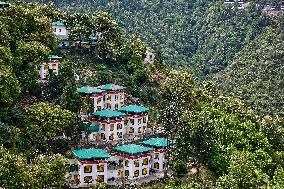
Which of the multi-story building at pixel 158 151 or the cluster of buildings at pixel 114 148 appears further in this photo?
the multi-story building at pixel 158 151

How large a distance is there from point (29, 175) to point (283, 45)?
59.3 m

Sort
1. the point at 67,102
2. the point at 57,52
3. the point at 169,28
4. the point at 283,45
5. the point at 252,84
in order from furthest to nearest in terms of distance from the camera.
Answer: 1. the point at 169,28
2. the point at 283,45
3. the point at 252,84
4. the point at 57,52
5. the point at 67,102

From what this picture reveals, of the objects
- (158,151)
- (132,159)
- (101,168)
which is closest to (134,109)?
(158,151)

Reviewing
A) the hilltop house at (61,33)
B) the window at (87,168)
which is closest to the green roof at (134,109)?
the window at (87,168)

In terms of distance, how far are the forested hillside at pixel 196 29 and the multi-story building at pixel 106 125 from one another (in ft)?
121

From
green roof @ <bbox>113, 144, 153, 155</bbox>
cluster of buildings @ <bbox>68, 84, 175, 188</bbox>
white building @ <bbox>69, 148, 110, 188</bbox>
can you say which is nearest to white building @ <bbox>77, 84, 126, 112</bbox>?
cluster of buildings @ <bbox>68, 84, 175, 188</bbox>

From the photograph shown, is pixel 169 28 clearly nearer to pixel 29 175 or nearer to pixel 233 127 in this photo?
pixel 233 127

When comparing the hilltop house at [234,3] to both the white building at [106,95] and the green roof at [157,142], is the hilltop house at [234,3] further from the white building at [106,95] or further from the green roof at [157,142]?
the green roof at [157,142]

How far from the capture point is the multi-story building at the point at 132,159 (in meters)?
40.7

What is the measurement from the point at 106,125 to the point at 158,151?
4906 mm

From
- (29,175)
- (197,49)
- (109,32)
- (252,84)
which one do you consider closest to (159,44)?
(197,49)

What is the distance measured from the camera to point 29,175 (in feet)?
107

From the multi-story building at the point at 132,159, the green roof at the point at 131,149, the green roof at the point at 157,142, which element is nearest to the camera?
the green roof at the point at 131,149

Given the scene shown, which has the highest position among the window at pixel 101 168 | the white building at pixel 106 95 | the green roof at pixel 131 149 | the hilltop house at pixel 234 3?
the hilltop house at pixel 234 3
